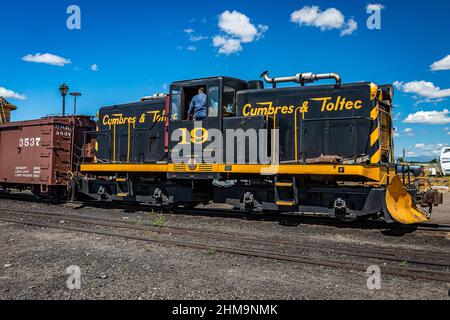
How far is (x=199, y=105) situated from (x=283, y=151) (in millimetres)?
2565

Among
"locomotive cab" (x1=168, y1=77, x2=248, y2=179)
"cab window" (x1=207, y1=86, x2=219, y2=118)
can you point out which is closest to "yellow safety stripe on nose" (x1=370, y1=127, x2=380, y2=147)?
"locomotive cab" (x1=168, y1=77, x2=248, y2=179)

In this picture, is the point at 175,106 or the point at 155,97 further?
the point at 155,97

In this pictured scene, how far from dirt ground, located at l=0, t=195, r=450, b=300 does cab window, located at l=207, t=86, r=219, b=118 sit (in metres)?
3.82

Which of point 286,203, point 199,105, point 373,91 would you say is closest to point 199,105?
point 199,105

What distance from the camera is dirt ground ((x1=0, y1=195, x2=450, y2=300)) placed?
15.1ft

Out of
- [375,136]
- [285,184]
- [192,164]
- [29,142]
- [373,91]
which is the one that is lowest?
Answer: [285,184]

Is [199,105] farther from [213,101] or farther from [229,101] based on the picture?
[229,101]

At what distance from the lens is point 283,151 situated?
9844 mm

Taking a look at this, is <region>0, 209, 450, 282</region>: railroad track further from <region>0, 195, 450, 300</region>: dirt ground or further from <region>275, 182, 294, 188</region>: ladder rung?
<region>275, 182, 294, 188</region>: ladder rung

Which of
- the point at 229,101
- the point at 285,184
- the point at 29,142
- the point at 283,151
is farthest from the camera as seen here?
the point at 29,142

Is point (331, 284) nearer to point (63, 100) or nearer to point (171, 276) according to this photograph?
point (171, 276)

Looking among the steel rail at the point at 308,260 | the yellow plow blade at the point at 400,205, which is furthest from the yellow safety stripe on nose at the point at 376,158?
the steel rail at the point at 308,260

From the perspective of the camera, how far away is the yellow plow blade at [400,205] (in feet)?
26.4
